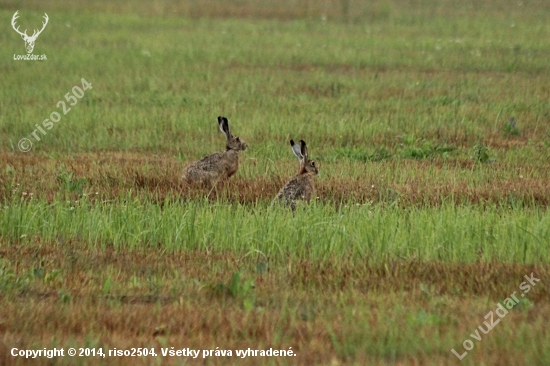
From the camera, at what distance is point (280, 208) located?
8172 millimetres

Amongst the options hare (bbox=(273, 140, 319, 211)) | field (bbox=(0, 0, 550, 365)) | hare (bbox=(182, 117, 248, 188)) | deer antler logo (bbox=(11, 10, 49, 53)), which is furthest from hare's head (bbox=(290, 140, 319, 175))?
deer antler logo (bbox=(11, 10, 49, 53))

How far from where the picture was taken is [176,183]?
9914 millimetres

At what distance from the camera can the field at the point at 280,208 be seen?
5.16 meters

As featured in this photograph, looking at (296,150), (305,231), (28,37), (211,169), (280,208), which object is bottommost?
(305,231)

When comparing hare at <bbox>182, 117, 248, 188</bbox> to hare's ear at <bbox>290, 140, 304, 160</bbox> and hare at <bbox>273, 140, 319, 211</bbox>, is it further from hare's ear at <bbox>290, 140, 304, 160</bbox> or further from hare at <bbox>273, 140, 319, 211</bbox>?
hare at <bbox>273, 140, 319, 211</bbox>

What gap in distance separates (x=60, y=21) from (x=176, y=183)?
19725 mm

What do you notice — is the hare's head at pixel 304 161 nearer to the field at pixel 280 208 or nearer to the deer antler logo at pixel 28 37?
the field at pixel 280 208

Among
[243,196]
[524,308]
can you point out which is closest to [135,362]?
[524,308]

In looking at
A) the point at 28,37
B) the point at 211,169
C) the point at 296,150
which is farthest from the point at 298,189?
the point at 28,37

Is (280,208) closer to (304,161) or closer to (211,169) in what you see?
(304,161)

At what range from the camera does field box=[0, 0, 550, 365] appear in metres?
5.16

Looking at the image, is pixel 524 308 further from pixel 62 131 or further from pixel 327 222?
pixel 62 131

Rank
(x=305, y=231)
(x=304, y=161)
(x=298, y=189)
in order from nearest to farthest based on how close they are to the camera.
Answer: (x=305, y=231), (x=298, y=189), (x=304, y=161)

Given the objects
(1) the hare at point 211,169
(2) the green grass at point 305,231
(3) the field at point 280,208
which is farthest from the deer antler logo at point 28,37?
(2) the green grass at point 305,231
